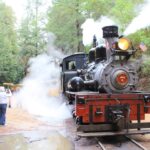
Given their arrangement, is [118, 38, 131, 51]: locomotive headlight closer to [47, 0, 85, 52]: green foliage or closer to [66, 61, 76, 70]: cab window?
[66, 61, 76, 70]: cab window

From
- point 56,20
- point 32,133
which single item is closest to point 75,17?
point 56,20

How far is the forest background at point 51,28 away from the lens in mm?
17469

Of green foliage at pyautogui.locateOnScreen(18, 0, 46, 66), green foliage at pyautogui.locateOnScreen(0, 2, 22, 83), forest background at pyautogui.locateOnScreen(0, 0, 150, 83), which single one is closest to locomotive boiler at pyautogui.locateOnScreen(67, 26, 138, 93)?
forest background at pyautogui.locateOnScreen(0, 0, 150, 83)

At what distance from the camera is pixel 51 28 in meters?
30.6

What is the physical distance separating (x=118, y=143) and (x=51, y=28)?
75.3 feet

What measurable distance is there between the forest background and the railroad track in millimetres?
8303

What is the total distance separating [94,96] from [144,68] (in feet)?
37.8

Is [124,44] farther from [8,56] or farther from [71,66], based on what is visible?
[8,56]

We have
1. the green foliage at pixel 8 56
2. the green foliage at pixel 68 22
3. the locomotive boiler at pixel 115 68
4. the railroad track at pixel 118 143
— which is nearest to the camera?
the railroad track at pixel 118 143

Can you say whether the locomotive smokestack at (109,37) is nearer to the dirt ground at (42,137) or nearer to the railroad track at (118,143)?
the railroad track at (118,143)

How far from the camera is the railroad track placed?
8.02 m

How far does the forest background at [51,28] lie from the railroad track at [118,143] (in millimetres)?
8303

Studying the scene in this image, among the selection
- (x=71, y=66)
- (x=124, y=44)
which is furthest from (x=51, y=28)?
(x=124, y=44)

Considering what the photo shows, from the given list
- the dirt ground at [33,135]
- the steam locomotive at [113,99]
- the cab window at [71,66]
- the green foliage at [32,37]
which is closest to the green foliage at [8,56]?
the green foliage at [32,37]
